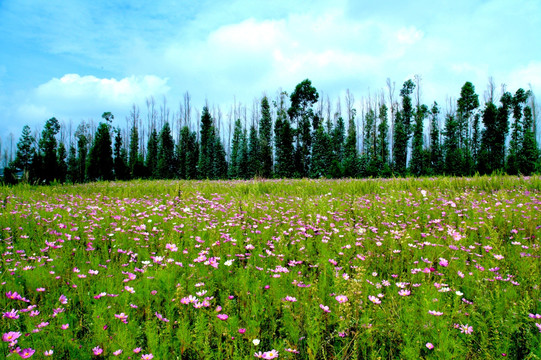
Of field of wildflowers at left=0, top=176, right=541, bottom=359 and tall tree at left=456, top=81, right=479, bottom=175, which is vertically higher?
tall tree at left=456, top=81, right=479, bottom=175

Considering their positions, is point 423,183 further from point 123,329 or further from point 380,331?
point 123,329

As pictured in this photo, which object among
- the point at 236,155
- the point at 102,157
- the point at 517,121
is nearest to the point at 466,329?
the point at 236,155

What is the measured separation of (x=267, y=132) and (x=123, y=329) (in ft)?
126

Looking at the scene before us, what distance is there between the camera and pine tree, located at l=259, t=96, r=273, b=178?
3439 cm

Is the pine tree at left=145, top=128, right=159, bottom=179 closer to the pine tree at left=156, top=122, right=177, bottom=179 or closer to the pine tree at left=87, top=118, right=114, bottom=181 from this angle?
the pine tree at left=156, top=122, right=177, bottom=179

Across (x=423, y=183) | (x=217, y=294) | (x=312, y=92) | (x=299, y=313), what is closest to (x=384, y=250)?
(x=299, y=313)

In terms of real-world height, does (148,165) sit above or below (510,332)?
above

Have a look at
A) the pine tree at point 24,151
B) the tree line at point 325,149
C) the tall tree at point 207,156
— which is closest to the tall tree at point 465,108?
the tree line at point 325,149

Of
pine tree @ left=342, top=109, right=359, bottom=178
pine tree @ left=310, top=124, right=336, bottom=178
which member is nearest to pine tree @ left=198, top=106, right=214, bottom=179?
pine tree @ left=310, top=124, right=336, bottom=178

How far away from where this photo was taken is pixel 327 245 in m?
3.24

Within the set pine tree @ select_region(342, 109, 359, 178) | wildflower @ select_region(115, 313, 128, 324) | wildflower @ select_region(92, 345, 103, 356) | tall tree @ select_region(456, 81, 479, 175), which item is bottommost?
wildflower @ select_region(92, 345, 103, 356)

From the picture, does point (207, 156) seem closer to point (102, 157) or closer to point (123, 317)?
point (102, 157)

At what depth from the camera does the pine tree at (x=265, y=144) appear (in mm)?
34394

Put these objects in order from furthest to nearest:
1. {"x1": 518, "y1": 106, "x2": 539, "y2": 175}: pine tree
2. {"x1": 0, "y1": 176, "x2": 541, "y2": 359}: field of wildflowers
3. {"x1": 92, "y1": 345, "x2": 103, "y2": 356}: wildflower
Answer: {"x1": 518, "y1": 106, "x2": 539, "y2": 175}: pine tree → {"x1": 0, "y1": 176, "x2": 541, "y2": 359}: field of wildflowers → {"x1": 92, "y1": 345, "x2": 103, "y2": 356}: wildflower
